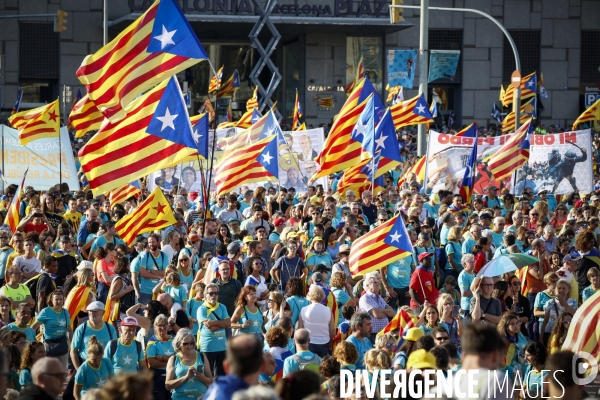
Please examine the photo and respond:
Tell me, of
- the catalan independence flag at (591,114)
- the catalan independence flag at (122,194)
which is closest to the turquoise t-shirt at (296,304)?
the catalan independence flag at (122,194)

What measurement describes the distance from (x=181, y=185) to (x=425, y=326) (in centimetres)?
1227

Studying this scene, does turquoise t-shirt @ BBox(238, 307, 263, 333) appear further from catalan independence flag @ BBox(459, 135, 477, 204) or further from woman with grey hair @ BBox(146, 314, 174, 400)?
catalan independence flag @ BBox(459, 135, 477, 204)

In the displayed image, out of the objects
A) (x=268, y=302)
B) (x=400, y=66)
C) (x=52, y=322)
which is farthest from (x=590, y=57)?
(x=52, y=322)

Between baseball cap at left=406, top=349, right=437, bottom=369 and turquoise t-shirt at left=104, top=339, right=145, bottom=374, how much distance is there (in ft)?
10.3

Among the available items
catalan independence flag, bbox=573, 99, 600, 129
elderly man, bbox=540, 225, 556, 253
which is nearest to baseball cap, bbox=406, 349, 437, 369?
elderly man, bbox=540, 225, 556, 253

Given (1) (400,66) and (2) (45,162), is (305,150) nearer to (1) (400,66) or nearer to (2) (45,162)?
(2) (45,162)

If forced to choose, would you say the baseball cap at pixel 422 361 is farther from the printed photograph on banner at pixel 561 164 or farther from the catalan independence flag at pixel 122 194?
the printed photograph on banner at pixel 561 164

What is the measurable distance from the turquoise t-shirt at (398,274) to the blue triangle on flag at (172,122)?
301 cm

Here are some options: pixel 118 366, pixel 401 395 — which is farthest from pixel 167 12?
pixel 401 395

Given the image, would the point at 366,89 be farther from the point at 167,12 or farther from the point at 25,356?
the point at 25,356

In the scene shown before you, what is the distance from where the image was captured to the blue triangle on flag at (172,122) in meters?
13.2

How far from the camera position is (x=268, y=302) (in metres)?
12.4

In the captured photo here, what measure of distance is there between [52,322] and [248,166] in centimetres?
718

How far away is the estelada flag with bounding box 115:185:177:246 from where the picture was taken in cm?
1439
